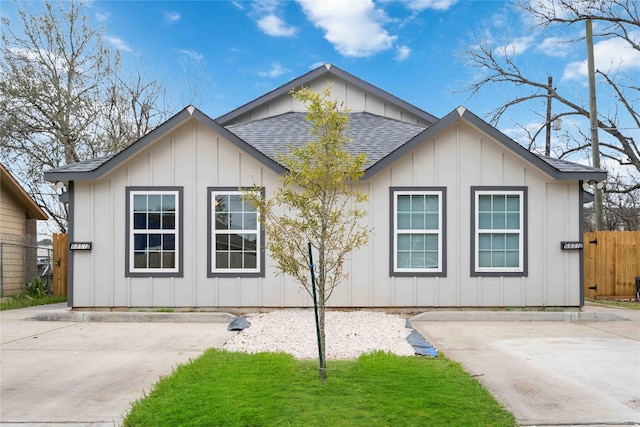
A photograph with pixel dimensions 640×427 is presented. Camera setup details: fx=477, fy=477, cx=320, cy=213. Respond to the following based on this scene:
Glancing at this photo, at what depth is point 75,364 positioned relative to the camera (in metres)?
5.70

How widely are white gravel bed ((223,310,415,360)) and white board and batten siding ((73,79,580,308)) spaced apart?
25.5 inches

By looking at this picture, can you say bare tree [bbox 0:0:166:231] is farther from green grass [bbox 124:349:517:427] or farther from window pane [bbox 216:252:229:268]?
green grass [bbox 124:349:517:427]

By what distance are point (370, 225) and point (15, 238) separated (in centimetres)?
1064

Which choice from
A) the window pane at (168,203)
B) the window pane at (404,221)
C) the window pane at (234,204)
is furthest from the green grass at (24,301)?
the window pane at (404,221)

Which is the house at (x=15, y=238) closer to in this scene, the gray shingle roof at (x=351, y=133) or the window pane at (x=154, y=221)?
the window pane at (x=154, y=221)

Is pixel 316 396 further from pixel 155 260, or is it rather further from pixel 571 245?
pixel 571 245

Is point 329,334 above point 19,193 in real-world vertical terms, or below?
below

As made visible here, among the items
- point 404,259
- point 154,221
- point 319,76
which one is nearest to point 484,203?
point 404,259

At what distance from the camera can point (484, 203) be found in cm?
948

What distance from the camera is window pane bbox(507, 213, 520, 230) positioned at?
30.9 ft

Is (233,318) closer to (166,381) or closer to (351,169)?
(166,381)

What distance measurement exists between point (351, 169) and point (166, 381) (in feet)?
9.11

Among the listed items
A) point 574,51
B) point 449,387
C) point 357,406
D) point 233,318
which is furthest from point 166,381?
point 574,51

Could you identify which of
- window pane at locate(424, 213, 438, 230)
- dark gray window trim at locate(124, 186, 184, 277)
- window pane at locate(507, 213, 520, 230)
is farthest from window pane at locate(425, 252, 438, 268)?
dark gray window trim at locate(124, 186, 184, 277)
